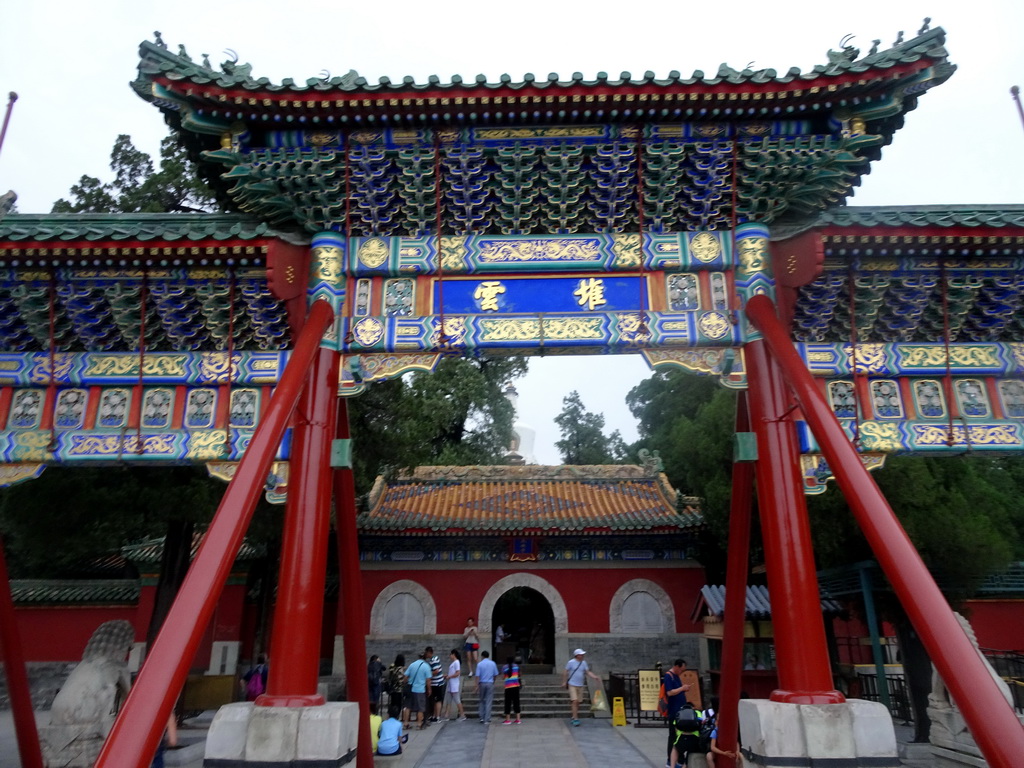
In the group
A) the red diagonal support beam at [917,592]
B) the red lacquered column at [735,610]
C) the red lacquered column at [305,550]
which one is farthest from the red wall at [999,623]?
the red lacquered column at [305,550]

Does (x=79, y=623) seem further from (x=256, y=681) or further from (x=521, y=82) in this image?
(x=521, y=82)

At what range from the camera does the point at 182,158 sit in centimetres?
1379

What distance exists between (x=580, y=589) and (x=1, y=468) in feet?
44.9

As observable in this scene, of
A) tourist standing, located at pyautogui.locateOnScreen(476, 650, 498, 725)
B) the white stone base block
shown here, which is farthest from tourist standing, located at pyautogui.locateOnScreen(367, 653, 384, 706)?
the white stone base block

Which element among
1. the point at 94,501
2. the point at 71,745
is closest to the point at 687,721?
the point at 71,745

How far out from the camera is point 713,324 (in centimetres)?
661

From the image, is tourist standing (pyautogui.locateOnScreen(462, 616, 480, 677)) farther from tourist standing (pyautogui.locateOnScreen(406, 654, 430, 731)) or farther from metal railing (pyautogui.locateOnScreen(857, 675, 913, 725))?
metal railing (pyautogui.locateOnScreen(857, 675, 913, 725))

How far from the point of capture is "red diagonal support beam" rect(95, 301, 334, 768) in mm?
3521

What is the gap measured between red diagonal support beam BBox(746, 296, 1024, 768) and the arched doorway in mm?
17855

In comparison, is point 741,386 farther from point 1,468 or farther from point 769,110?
point 1,468

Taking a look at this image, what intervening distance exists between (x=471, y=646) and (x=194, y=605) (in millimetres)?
13480

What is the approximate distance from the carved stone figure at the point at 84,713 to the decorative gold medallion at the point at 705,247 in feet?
22.8

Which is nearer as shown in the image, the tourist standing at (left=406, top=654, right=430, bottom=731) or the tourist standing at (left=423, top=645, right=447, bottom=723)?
the tourist standing at (left=406, top=654, right=430, bottom=731)

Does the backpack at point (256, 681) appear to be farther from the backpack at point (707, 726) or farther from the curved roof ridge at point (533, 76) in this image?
the curved roof ridge at point (533, 76)
